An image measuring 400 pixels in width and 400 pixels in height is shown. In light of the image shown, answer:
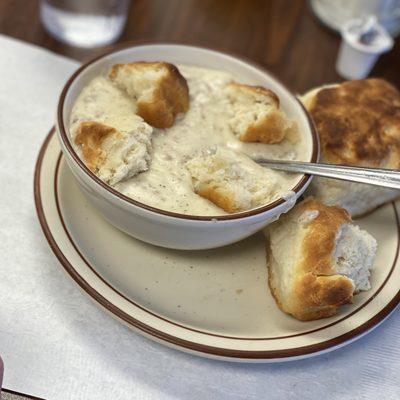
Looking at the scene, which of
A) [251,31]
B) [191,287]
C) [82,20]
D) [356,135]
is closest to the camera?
[191,287]

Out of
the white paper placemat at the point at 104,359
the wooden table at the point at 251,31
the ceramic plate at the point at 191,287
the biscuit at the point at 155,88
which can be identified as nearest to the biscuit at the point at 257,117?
the biscuit at the point at 155,88

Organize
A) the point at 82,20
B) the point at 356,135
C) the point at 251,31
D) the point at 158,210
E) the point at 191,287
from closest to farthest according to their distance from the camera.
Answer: the point at 158,210 < the point at 191,287 < the point at 356,135 < the point at 82,20 < the point at 251,31

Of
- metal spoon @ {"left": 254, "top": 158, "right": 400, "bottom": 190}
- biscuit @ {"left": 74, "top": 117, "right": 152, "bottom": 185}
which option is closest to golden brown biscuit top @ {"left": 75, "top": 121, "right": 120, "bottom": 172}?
biscuit @ {"left": 74, "top": 117, "right": 152, "bottom": 185}

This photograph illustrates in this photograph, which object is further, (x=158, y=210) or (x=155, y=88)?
(x=155, y=88)

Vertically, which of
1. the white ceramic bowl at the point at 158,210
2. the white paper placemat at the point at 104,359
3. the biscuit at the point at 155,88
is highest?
the biscuit at the point at 155,88

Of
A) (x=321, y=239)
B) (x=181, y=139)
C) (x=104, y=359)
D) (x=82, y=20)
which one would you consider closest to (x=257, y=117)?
(x=181, y=139)

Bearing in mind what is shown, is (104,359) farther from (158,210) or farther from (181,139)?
(181,139)

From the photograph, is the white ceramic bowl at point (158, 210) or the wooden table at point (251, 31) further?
the wooden table at point (251, 31)

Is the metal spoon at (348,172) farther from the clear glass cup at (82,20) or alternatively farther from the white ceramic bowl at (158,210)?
the clear glass cup at (82,20)
